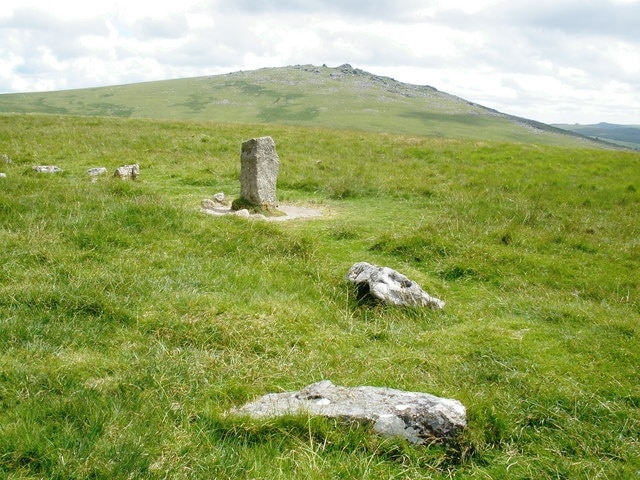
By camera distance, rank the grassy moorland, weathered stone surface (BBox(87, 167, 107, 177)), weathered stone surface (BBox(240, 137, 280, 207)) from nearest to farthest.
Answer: the grassy moorland < weathered stone surface (BBox(240, 137, 280, 207)) < weathered stone surface (BBox(87, 167, 107, 177))

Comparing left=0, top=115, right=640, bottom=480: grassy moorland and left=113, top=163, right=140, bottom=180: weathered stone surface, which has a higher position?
left=113, top=163, right=140, bottom=180: weathered stone surface

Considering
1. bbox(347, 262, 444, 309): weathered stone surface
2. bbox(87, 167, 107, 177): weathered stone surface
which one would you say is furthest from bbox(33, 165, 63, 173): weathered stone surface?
bbox(347, 262, 444, 309): weathered stone surface

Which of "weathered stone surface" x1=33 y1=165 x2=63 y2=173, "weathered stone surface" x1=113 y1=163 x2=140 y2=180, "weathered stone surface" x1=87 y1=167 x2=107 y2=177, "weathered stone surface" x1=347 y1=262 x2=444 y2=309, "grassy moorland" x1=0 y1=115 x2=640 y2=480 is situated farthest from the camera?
"weathered stone surface" x1=33 y1=165 x2=63 y2=173

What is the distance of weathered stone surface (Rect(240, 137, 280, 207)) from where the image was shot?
1532 centimetres

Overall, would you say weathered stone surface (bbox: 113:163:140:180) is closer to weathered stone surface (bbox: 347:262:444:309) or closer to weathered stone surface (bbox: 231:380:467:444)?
weathered stone surface (bbox: 347:262:444:309)

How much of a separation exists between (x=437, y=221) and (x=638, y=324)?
6552 millimetres

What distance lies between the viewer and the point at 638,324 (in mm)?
8008

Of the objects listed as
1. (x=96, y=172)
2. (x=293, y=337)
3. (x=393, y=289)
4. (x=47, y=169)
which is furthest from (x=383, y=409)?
(x=47, y=169)

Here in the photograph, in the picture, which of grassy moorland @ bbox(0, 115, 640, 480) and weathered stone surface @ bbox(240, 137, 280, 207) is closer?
grassy moorland @ bbox(0, 115, 640, 480)

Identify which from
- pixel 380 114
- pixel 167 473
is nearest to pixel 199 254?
pixel 167 473

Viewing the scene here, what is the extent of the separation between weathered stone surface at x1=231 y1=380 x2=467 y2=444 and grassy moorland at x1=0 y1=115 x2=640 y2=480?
148 mm

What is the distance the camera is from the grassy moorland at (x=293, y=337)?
4.55 meters

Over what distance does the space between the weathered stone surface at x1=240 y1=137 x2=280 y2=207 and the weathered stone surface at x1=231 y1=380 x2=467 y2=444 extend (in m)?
10.5

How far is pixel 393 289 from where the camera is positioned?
332 inches
